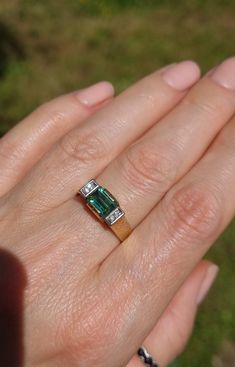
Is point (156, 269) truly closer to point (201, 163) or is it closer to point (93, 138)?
point (201, 163)

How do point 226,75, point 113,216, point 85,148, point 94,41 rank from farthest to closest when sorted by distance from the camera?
1. point 94,41
2. point 226,75
3. point 85,148
4. point 113,216

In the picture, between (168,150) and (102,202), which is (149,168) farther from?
(102,202)

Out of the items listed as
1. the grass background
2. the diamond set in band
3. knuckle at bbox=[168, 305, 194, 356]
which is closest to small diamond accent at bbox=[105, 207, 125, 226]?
the diamond set in band

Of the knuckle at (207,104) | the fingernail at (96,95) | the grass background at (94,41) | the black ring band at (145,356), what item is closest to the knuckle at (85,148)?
the fingernail at (96,95)

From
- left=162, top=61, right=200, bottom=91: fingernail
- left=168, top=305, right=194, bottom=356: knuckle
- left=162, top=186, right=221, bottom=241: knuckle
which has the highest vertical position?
left=162, top=61, right=200, bottom=91: fingernail

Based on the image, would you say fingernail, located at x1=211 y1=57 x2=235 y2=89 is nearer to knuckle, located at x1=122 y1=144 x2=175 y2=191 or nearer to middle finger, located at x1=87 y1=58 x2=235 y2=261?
middle finger, located at x1=87 y1=58 x2=235 y2=261

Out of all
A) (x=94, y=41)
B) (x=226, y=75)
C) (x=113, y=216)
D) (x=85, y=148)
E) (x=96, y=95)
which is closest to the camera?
(x=113, y=216)

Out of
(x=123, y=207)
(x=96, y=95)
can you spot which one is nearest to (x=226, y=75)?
(x=96, y=95)

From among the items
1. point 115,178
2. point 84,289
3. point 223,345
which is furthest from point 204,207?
point 223,345
